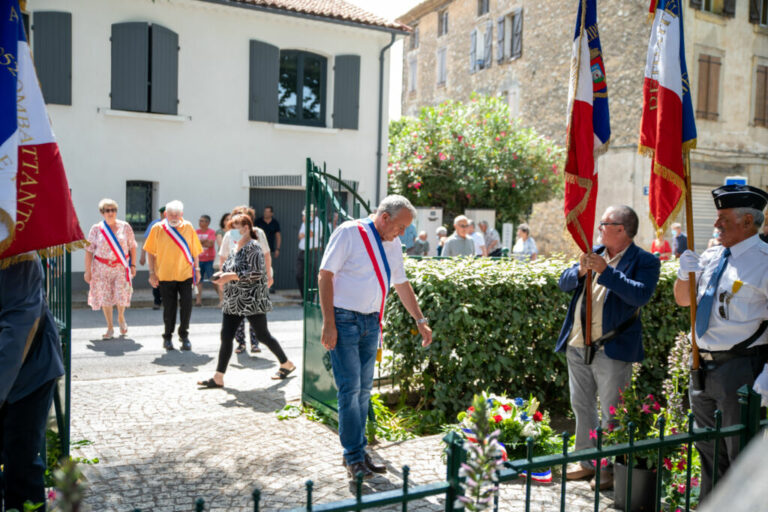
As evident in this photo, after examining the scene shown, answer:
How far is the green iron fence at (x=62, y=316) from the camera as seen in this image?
172 inches

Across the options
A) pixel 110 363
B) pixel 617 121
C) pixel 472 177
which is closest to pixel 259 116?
pixel 472 177

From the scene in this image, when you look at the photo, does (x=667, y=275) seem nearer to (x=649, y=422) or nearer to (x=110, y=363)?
(x=649, y=422)

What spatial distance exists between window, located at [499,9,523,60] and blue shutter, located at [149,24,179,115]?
14290 mm

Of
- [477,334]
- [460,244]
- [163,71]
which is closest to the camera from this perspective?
[477,334]

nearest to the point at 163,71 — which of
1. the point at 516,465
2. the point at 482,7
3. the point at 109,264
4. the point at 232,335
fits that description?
the point at 109,264

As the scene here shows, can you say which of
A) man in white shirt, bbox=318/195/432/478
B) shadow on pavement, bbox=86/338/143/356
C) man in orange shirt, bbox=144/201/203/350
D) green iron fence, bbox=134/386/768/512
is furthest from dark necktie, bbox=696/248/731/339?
shadow on pavement, bbox=86/338/143/356

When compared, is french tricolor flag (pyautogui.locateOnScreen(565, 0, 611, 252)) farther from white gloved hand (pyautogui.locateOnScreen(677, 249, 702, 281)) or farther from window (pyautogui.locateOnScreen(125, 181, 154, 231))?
window (pyautogui.locateOnScreen(125, 181, 154, 231))

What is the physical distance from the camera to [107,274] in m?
9.98

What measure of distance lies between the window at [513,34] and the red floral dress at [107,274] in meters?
19.7

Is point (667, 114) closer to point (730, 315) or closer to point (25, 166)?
point (730, 315)

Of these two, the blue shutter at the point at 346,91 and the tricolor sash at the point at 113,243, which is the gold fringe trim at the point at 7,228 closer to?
the tricolor sash at the point at 113,243

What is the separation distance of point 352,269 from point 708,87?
21.2 metres

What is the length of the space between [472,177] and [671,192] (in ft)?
55.9

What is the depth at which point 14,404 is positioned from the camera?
3.30 metres
